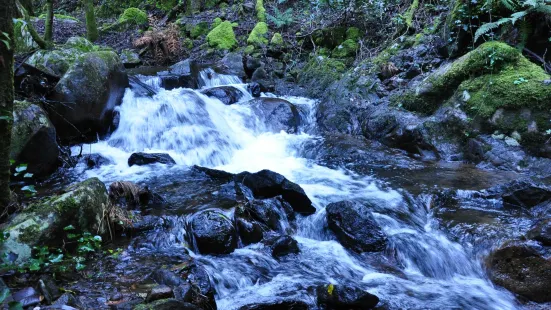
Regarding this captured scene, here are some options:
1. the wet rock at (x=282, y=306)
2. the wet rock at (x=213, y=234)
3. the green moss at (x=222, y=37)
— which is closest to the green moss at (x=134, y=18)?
the green moss at (x=222, y=37)

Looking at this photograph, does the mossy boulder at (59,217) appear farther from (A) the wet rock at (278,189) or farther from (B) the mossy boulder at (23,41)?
(B) the mossy boulder at (23,41)

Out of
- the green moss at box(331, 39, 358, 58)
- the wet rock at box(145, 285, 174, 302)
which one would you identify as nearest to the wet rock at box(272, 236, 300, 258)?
the wet rock at box(145, 285, 174, 302)

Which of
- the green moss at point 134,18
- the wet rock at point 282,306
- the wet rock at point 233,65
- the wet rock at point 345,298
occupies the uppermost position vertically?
the green moss at point 134,18

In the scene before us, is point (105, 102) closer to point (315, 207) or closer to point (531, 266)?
point (315, 207)

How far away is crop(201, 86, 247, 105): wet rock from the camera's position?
11133mm

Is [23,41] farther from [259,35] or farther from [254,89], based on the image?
[259,35]

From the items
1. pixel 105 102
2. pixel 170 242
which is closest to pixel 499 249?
pixel 170 242

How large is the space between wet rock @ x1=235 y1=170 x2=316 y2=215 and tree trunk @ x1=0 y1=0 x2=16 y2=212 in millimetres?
3366

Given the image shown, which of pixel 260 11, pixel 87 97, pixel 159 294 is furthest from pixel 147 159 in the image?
pixel 260 11

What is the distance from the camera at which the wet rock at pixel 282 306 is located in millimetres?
3629

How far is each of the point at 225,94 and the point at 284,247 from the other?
24.1 ft

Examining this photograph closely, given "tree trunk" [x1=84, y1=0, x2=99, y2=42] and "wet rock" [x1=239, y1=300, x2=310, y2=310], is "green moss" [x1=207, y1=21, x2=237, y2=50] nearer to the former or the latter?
"tree trunk" [x1=84, y1=0, x2=99, y2=42]

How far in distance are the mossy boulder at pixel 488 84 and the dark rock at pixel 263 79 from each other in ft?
17.3

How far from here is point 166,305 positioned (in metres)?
3.04
